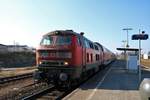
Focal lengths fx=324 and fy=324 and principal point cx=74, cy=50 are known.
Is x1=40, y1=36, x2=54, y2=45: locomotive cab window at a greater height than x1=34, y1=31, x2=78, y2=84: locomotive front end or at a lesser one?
greater

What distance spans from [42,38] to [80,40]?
2308mm

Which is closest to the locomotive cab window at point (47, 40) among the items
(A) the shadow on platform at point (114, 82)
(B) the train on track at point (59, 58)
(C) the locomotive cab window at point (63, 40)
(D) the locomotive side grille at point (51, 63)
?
(B) the train on track at point (59, 58)

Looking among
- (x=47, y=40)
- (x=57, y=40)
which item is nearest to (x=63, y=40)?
(x=57, y=40)

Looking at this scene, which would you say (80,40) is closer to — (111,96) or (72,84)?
(72,84)

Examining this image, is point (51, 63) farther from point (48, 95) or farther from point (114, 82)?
point (114, 82)

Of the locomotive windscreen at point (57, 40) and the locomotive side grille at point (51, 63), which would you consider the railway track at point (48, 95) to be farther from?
the locomotive windscreen at point (57, 40)

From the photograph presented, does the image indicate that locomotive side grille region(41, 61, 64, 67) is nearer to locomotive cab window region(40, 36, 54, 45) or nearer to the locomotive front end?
→ the locomotive front end

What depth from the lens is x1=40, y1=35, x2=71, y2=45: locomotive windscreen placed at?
18328 mm

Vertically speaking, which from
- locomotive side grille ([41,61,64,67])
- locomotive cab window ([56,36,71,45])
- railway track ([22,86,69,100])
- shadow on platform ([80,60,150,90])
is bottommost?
railway track ([22,86,69,100])

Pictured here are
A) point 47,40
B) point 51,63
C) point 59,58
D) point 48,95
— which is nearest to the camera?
point 48,95

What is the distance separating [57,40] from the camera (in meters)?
18.5

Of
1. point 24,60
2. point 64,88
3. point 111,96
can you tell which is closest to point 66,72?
point 64,88

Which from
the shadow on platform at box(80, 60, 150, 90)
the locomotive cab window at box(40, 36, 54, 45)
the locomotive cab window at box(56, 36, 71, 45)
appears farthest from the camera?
the locomotive cab window at box(40, 36, 54, 45)

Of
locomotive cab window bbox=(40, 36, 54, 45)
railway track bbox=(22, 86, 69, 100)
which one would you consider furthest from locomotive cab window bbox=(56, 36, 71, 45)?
railway track bbox=(22, 86, 69, 100)
